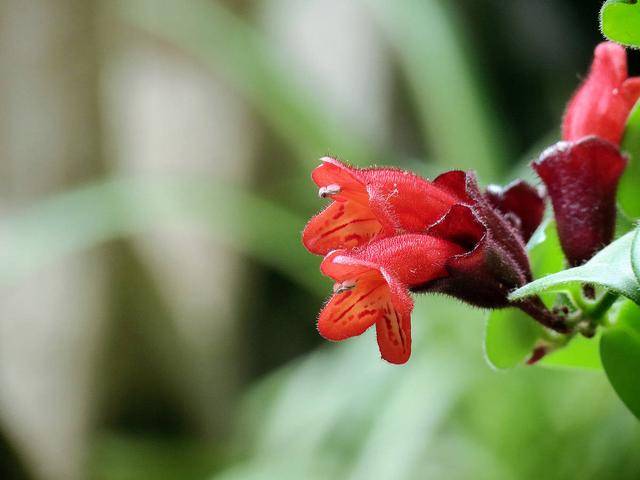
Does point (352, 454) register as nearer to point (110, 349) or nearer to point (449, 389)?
point (449, 389)

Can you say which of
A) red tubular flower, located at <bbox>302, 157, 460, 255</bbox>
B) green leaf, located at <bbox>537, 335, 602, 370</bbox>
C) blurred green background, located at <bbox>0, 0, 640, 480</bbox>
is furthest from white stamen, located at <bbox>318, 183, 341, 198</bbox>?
blurred green background, located at <bbox>0, 0, 640, 480</bbox>

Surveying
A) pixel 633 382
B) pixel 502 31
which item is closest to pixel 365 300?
pixel 633 382

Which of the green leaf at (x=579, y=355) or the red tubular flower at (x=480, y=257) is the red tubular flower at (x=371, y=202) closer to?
the red tubular flower at (x=480, y=257)

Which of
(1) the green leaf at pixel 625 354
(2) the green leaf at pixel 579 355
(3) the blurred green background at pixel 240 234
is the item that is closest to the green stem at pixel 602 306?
(1) the green leaf at pixel 625 354

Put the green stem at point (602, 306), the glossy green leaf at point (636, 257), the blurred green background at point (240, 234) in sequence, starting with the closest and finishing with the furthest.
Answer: the glossy green leaf at point (636, 257) → the green stem at point (602, 306) → the blurred green background at point (240, 234)

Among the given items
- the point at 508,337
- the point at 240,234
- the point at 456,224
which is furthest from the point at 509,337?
the point at 240,234
